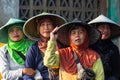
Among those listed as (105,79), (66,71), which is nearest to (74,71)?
(66,71)

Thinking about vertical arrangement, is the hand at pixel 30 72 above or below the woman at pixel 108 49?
below

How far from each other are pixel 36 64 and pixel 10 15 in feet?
8.08

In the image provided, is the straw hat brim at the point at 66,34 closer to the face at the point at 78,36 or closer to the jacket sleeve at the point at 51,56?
the face at the point at 78,36

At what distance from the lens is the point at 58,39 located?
20.8 ft

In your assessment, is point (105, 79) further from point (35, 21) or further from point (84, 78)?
point (35, 21)

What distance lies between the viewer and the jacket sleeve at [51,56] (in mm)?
5863

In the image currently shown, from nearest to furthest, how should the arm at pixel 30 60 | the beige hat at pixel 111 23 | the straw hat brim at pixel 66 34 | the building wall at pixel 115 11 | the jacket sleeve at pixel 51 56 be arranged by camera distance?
the jacket sleeve at pixel 51 56 < the straw hat brim at pixel 66 34 < the arm at pixel 30 60 < the beige hat at pixel 111 23 < the building wall at pixel 115 11

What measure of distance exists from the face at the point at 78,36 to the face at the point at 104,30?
56 centimetres

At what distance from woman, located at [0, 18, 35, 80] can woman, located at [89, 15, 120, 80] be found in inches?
34.7

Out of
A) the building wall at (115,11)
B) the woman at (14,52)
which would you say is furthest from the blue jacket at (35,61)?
the building wall at (115,11)

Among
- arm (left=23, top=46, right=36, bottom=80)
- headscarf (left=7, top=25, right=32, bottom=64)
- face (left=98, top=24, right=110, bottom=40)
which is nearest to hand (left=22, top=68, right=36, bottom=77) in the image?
arm (left=23, top=46, right=36, bottom=80)

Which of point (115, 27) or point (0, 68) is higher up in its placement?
point (115, 27)

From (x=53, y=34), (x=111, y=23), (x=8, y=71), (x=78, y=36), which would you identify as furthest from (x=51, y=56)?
(x=111, y=23)

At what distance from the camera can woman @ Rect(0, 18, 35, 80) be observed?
6.48 meters
